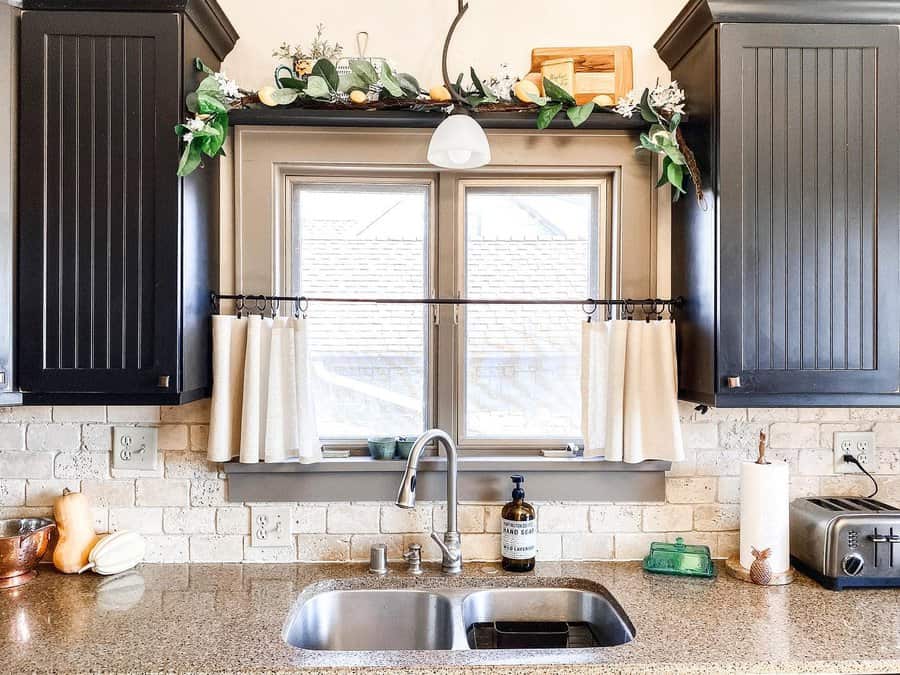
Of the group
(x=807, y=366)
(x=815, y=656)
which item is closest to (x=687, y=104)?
(x=807, y=366)

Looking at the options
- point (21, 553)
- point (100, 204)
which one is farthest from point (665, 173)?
point (21, 553)

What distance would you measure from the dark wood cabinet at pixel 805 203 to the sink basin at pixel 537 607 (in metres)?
0.64

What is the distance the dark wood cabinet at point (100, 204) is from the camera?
5.29 ft

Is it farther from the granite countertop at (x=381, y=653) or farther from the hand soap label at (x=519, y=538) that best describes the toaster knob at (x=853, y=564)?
the hand soap label at (x=519, y=538)

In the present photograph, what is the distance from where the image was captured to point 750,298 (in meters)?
1.66

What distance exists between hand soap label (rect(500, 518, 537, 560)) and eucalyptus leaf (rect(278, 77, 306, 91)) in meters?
1.26

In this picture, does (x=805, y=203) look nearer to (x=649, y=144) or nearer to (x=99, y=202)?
(x=649, y=144)

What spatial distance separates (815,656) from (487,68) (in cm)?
164

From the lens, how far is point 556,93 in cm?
180

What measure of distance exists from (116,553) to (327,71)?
1366mm

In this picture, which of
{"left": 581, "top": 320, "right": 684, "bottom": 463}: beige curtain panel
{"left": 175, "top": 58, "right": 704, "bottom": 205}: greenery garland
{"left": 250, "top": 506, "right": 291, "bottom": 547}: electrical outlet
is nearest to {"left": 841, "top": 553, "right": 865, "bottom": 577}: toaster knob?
{"left": 581, "top": 320, "right": 684, "bottom": 463}: beige curtain panel

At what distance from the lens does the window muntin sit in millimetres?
2016

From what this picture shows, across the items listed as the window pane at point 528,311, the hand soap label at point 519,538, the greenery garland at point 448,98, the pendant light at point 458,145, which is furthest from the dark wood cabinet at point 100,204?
the hand soap label at point 519,538

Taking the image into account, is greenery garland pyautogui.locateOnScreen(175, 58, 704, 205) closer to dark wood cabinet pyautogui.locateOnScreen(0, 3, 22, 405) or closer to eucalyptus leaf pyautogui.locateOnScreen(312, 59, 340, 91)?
eucalyptus leaf pyautogui.locateOnScreen(312, 59, 340, 91)
